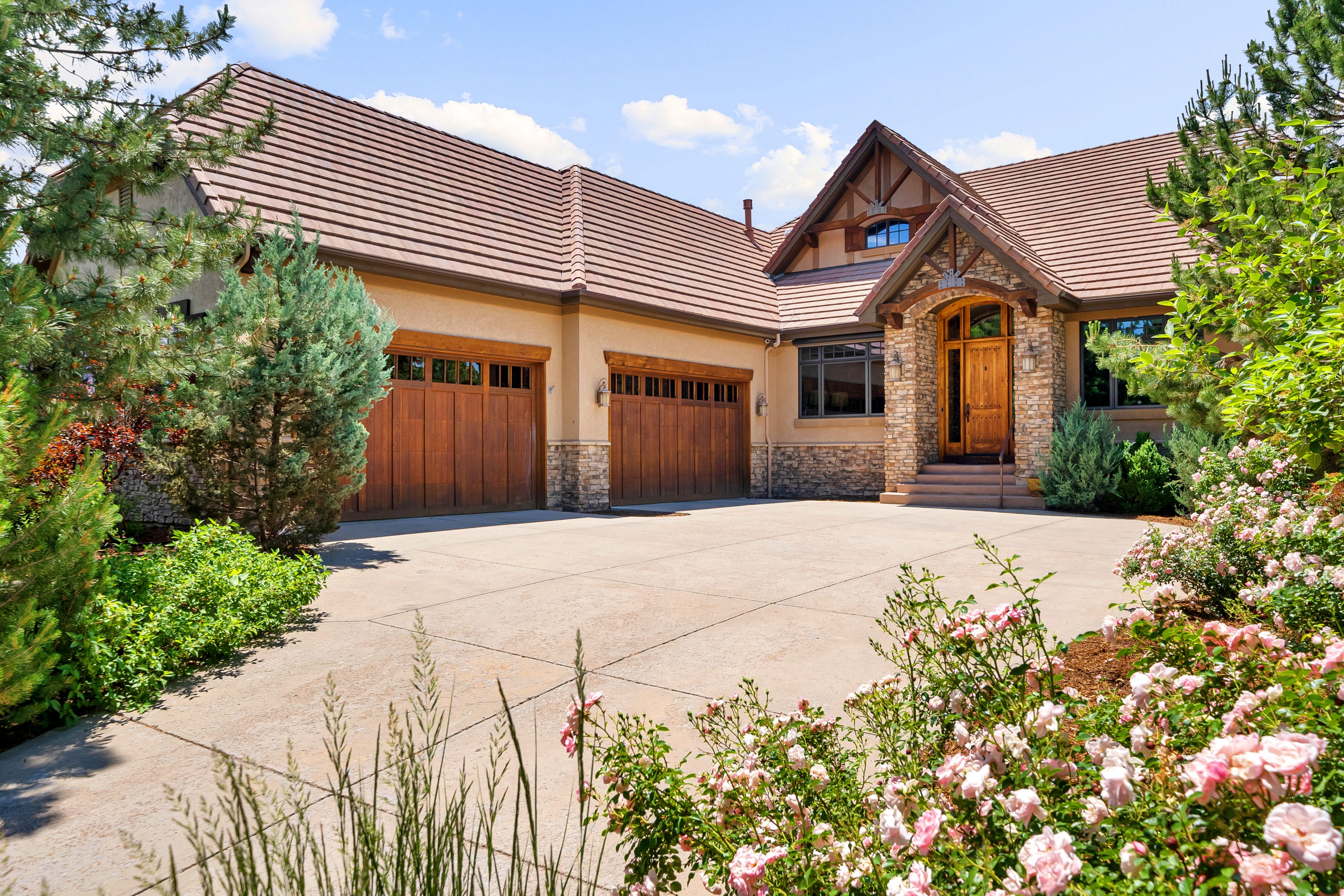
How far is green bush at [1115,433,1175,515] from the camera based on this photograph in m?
13.7

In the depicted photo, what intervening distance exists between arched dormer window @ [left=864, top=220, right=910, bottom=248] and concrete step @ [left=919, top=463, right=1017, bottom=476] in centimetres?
589

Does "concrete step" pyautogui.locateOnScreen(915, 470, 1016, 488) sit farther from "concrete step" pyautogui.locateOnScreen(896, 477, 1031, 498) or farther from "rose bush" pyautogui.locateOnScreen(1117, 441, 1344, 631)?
"rose bush" pyautogui.locateOnScreen(1117, 441, 1344, 631)

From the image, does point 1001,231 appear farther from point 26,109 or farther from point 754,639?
point 26,109

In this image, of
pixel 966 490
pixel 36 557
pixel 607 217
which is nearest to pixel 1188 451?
pixel 966 490

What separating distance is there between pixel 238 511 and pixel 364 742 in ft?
17.7

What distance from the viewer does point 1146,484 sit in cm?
1376

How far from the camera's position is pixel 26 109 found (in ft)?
17.5

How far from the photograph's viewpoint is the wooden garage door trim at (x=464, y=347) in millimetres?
12703

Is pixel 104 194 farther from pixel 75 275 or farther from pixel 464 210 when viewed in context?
pixel 464 210

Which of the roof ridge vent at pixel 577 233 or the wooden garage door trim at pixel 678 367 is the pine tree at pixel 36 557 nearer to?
the roof ridge vent at pixel 577 233

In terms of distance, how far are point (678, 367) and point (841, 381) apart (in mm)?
4086

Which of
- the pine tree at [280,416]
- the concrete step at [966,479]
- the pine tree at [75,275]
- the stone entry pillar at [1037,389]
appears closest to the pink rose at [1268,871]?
the pine tree at [75,275]

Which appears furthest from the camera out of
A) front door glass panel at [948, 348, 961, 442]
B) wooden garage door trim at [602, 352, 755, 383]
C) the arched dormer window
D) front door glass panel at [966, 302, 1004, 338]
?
the arched dormer window

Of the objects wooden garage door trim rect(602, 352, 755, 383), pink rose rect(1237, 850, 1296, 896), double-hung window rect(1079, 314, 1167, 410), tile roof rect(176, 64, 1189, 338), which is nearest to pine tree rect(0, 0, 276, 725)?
pink rose rect(1237, 850, 1296, 896)
